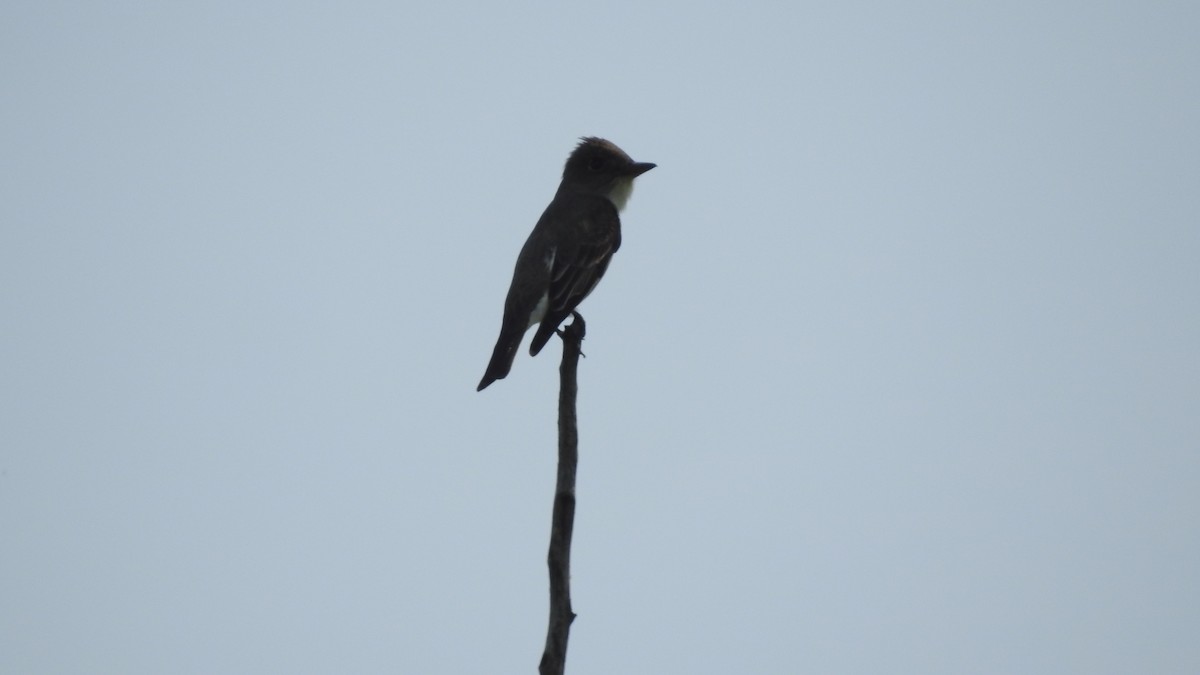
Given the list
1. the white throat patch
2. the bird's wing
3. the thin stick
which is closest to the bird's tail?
the bird's wing

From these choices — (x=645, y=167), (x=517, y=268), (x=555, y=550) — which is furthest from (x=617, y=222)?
(x=555, y=550)

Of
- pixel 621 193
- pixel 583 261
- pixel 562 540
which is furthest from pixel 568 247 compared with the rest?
pixel 562 540

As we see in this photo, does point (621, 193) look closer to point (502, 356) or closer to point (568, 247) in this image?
point (568, 247)

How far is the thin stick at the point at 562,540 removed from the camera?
473 centimetres

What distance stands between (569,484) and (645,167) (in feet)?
19.1

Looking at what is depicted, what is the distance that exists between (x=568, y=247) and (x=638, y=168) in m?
1.50

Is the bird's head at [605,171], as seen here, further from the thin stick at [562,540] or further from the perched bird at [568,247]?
the thin stick at [562,540]

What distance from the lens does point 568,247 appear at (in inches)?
373

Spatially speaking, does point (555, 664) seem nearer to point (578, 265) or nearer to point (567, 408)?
point (567, 408)

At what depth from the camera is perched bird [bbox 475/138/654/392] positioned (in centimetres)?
859

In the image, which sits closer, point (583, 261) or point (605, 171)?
point (583, 261)

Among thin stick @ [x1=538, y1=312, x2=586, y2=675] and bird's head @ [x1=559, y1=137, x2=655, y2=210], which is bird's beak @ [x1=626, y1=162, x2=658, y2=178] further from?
thin stick @ [x1=538, y1=312, x2=586, y2=675]

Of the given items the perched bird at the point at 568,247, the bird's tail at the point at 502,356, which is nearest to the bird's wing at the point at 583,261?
the perched bird at the point at 568,247

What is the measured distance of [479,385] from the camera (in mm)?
7996
